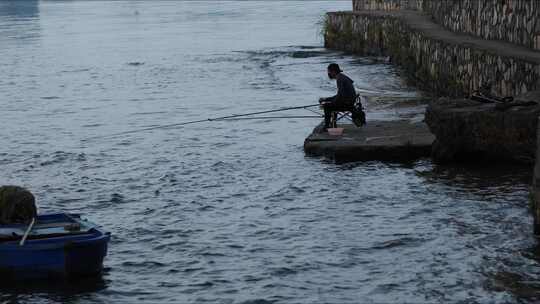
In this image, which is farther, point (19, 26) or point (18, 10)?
point (18, 10)

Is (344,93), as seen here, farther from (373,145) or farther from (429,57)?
(429,57)

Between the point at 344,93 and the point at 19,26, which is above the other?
the point at 344,93

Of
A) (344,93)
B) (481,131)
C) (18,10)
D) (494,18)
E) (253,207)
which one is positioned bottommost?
(18,10)

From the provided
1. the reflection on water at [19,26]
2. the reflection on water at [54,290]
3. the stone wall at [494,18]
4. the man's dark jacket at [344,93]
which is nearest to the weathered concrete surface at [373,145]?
the man's dark jacket at [344,93]

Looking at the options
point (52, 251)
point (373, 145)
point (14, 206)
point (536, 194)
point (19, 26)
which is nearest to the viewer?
point (52, 251)

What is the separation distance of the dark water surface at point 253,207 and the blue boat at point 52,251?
0.19m

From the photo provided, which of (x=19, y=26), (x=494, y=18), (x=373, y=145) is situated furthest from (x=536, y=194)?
(x=19, y=26)

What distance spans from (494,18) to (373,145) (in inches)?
321

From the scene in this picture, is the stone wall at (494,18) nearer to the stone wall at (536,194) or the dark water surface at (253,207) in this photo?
the dark water surface at (253,207)

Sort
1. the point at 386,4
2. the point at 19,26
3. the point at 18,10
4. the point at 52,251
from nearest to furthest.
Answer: the point at 52,251 < the point at 386,4 < the point at 19,26 < the point at 18,10

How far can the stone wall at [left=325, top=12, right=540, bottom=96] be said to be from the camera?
2020cm

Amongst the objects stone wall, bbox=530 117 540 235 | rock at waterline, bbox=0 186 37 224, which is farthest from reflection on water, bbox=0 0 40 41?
stone wall, bbox=530 117 540 235

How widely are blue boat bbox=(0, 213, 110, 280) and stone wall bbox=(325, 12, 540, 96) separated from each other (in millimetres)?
9078

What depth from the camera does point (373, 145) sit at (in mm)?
18094
